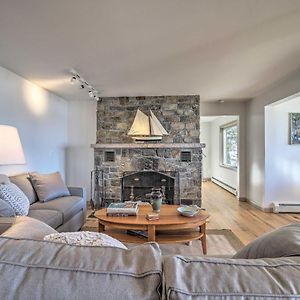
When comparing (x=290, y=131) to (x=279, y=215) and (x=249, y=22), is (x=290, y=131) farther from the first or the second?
(x=249, y=22)

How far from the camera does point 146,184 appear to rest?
5375 millimetres

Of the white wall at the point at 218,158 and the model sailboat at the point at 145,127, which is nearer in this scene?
the model sailboat at the point at 145,127

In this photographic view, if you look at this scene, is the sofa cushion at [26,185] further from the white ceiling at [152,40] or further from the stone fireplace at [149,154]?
the stone fireplace at [149,154]

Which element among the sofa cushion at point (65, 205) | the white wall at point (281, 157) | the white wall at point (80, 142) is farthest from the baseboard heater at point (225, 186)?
the sofa cushion at point (65, 205)

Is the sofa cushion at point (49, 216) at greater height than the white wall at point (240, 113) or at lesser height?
lesser

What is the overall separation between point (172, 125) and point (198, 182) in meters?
1.28

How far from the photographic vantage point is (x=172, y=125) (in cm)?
545

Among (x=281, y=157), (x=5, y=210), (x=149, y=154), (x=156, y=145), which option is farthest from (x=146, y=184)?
(x=5, y=210)

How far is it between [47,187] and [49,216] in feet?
2.76

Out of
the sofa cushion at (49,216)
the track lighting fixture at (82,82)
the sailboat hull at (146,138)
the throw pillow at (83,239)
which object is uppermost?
the track lighting fixture at (82,82)

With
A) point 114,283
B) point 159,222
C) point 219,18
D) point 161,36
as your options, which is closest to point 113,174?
point 159,222

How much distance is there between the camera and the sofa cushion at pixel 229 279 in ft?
2.04

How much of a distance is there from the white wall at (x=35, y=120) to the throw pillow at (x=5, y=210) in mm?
1234

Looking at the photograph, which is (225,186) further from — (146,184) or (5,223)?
(5,223)
